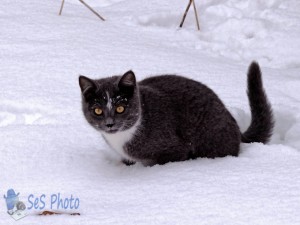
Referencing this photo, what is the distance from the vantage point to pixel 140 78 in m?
3.99

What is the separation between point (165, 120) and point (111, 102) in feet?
1.20

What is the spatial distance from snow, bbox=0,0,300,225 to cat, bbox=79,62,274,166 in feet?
0.41

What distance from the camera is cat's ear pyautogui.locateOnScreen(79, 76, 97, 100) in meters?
2.76

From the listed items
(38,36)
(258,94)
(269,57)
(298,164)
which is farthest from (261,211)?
(38,36)

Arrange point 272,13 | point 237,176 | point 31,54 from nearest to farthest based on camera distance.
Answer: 1. point 237,176
2. point 31,54
3. point 272,13

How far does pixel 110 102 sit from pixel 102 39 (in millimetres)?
2096

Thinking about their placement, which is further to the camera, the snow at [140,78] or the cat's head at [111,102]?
the cat's head at [111,102]

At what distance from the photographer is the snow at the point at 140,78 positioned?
88.0 inches

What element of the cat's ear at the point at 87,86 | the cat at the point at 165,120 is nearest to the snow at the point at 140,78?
the cat at the point at 165,120

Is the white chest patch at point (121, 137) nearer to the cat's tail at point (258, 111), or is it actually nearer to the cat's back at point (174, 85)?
the cat's back at point (174, 85)

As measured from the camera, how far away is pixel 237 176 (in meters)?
2.51

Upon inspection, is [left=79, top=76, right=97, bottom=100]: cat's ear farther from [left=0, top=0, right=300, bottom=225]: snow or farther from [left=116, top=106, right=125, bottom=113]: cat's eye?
[left=0, top=0, right=300, bottom=225]: snow

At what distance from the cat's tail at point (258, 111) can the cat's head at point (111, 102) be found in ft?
2.52

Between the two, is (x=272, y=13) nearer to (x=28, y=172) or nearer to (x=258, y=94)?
(x=258, y=94)
